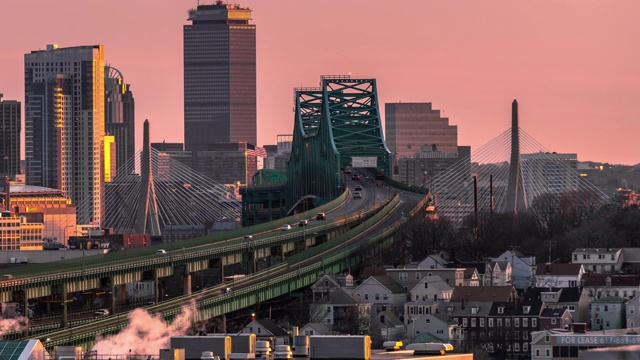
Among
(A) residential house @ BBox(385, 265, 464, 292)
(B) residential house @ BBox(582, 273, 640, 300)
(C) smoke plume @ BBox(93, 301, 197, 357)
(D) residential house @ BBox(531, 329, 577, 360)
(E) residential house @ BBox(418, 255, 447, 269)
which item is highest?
(E) residential house @ BBox(418, 255, 447, 269)

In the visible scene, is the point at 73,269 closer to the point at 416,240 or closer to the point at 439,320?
the point at 439,320

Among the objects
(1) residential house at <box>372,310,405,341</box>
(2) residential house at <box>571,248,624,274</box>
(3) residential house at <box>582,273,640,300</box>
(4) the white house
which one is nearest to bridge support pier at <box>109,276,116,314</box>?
(1) residential house at <box>372,310,405,341</box>

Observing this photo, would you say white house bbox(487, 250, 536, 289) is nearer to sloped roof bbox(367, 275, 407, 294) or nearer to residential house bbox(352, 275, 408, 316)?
sloped roof bbox(367, 275, 407, 294)

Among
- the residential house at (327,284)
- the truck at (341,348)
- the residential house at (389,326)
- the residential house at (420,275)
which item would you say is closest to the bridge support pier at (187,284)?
the residential house at (327,284)

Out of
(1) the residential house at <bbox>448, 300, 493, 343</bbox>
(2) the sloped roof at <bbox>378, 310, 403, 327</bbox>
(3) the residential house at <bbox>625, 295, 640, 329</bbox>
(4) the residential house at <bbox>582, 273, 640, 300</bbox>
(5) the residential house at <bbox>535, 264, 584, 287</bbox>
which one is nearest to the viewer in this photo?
A: (1) the residential house at <bbox>448, 300, 493, 343</bbox>

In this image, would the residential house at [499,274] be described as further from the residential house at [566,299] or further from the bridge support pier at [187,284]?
the bridge support pier at [187,284]

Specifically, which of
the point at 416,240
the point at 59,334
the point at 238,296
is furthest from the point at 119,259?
the point at 416,240
